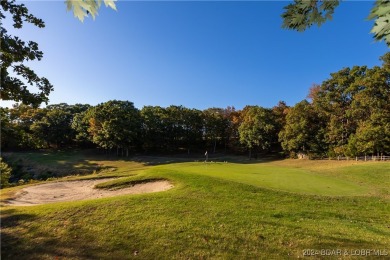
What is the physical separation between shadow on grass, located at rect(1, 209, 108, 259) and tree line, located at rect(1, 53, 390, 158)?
4095cm

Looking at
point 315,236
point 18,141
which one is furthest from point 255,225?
point 18,141

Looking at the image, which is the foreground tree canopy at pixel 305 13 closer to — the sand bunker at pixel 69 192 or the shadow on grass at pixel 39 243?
the shadow on grass at pixel 39 243

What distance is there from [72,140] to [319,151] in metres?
57.0

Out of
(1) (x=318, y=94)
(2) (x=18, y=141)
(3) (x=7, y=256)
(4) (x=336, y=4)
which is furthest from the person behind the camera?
(1) (x=318, y=94)

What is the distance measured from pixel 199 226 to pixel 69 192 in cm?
927

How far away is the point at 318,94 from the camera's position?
53719 millimetres

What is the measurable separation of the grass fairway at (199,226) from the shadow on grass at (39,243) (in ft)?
0.10

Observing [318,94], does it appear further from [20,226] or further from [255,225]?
[20,226]

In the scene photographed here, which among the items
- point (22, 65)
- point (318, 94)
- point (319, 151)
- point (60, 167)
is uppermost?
point (318, 94)

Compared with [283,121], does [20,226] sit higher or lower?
lower

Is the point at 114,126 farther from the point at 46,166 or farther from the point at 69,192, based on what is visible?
the point at 69,192

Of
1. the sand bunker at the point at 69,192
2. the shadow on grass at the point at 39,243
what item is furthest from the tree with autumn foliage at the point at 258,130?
the shadow on grass at the point at 39,243

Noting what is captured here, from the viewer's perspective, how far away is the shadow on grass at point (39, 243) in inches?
294

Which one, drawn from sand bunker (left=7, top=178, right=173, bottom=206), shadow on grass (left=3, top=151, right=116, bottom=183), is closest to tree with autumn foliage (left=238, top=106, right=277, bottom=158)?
shadow on grass (left=3, top=151, right=116, bottom=183)
